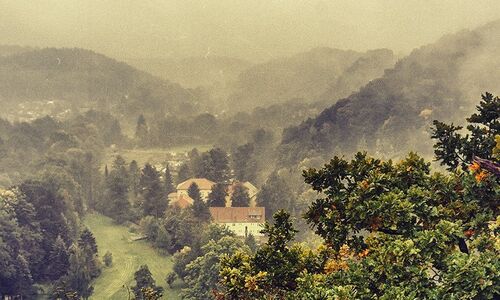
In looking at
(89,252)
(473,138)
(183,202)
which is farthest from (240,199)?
(473,138)

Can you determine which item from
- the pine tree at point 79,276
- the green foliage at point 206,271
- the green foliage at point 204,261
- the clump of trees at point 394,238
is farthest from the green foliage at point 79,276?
the clump of trees at point 394,238

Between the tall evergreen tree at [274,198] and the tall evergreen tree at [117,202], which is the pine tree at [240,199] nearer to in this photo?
the tall evergreen tree at [274,198]

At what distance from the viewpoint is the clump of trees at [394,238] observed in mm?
20812

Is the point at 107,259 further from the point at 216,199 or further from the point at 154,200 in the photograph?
the point at 216,199

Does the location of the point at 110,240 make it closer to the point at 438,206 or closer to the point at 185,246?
the point at 185,246

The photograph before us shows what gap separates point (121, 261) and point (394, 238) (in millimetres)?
130728

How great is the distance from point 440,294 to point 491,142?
11696 mm

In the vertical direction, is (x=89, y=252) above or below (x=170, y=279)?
above

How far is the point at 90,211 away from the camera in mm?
198375

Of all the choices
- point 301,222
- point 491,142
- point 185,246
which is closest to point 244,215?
point 301,222

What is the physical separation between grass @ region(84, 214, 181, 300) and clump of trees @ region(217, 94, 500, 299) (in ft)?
323

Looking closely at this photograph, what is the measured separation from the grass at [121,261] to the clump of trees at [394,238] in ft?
323

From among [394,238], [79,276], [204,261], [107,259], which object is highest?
[394,238]

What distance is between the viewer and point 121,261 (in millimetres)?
144000
